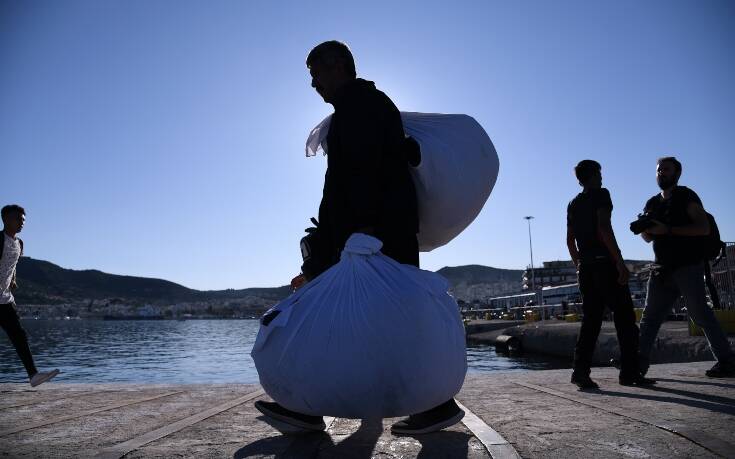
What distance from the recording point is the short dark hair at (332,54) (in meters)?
2.41

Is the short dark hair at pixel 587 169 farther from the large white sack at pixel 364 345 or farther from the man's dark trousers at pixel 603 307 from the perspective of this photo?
the large white sack at pixel 364 345

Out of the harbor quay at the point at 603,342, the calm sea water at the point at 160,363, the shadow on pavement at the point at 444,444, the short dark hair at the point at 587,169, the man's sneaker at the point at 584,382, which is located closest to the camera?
the shadow on pavement at the point at 444,444

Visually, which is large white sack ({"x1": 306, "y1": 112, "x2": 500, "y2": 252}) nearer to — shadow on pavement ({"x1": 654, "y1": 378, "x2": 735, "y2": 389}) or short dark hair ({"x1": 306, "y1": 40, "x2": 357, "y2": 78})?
short dark hair ({"x1": 306, "y1": 40, "x2": 357, "y2": 78})

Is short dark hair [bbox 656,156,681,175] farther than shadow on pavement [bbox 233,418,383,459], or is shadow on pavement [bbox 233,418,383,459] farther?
short dark hair [bbox 656,156,681,175]

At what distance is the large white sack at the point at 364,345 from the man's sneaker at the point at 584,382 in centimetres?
228

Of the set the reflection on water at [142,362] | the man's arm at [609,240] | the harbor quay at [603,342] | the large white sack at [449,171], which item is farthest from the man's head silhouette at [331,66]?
the reflection on water at [142,362]

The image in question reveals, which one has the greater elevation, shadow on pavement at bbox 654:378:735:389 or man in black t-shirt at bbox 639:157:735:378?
man in black t-shirt at bbox 639:157:735:378

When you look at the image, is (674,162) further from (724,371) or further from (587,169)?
(724,371)

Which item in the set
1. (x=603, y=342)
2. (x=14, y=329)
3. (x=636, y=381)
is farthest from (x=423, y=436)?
(x=603, y=342)

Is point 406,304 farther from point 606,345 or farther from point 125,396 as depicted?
point 606,345

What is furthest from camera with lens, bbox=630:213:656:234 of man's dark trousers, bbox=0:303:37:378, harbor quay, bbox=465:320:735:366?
man's dark trousers, bbox=0:303:37:378

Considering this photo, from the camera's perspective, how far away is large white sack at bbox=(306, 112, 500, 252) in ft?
7.27

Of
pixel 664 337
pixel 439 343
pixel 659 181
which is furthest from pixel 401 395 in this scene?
pixel 664 337

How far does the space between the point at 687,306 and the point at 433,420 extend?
3526 millimetres
